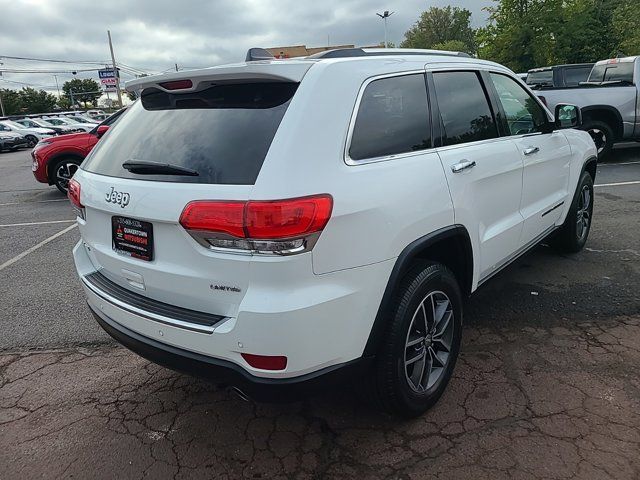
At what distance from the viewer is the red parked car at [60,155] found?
368 inches

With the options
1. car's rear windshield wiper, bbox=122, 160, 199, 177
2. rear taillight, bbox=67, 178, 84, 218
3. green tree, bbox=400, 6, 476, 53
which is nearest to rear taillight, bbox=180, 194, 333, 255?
car's rear windshield wiper, bbox=122, 160, 199, 177

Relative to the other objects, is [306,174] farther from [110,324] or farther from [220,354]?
[110,324]

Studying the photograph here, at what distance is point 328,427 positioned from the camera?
106 inches

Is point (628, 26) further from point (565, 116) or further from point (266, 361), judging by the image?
point (266, 361)

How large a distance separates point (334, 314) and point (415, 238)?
611 mm

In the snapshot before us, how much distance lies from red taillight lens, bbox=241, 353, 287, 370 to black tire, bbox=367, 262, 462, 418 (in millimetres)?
541

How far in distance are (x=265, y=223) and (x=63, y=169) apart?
9.00 meters

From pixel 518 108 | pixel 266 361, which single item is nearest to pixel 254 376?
pixel 266 361

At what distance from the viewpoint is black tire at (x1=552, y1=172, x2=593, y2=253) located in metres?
4.68

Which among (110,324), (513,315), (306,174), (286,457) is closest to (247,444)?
(286,457)

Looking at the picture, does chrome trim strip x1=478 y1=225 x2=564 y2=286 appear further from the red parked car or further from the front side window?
the red parked car

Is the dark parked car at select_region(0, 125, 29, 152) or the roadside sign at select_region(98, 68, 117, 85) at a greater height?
the roadside sign at select_region(98, 68, 117, 85)

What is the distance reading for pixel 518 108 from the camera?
12.5ft

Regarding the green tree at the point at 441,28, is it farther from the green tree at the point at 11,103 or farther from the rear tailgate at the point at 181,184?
the rear tailgate at the point at 181,184
